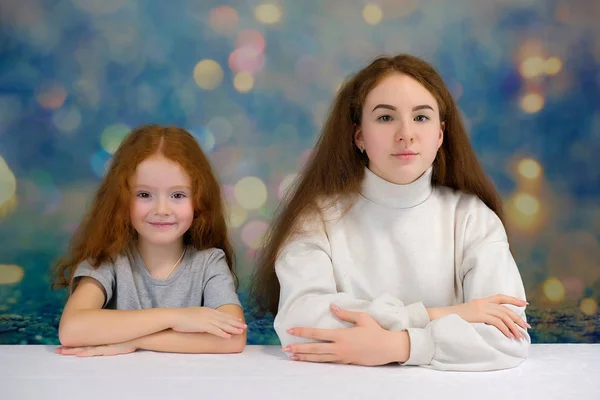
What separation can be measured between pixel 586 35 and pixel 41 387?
2.41 meters

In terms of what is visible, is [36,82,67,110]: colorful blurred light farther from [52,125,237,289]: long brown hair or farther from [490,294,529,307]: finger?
[490,294,529,307]: finger

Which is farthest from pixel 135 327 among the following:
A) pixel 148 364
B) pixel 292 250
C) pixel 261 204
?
pixel 261 204

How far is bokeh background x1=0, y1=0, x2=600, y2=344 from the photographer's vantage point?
3.12 m

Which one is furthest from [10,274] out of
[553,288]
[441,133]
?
[553,288]

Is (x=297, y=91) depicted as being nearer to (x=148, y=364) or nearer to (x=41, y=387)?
(x=148, y=364)

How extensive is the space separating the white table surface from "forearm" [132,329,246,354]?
0.02m

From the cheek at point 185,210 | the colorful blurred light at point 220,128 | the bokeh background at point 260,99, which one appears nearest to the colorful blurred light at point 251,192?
the bokeh background at point 260,99

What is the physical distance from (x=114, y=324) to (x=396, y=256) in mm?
746

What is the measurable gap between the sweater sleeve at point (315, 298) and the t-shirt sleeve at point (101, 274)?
0.44 m

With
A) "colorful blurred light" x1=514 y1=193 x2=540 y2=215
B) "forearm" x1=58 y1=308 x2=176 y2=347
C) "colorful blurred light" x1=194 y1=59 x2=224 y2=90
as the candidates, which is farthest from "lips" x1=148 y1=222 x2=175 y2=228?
"colorful blurred light" x1=514 y1=193 x2=540 y2=215

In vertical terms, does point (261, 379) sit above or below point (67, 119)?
below

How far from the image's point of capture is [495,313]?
75.9 inches

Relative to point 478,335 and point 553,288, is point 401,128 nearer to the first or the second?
point 478,335

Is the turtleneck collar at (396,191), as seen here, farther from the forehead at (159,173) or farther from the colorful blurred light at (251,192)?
the colorful blurred light at (251,192)
